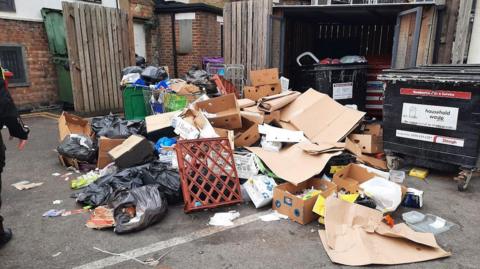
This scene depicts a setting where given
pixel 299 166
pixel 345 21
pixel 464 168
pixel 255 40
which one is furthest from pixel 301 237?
pixel 345 21

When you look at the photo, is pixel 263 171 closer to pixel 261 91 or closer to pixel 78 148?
pixel 261 91

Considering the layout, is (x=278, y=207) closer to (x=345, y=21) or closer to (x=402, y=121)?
(x=402, y=121)

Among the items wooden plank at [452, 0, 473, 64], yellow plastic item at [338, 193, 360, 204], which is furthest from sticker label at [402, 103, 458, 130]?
wooden plank at [452, 0, 473, 64]

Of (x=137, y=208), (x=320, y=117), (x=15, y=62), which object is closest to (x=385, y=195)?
(x=320, y=117)

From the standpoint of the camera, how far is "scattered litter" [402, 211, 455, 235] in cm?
319

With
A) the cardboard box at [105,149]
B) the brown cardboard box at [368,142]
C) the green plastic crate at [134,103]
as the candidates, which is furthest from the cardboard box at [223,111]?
the green plastic crate at [134,103]

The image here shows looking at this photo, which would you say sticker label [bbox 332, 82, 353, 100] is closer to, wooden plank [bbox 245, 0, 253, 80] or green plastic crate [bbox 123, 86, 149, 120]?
wooden plank [bbox 245, 0, 253, 80]

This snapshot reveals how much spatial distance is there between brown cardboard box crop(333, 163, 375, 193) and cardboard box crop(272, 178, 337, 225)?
0.14 meters

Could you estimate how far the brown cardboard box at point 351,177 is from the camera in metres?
3.68

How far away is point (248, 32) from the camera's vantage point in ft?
22.5

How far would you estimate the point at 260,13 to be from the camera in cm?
662

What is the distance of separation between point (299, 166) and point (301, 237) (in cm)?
108

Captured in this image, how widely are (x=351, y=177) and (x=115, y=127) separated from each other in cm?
350

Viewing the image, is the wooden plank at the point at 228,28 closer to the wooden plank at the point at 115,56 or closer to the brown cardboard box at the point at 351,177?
the wooden plank at the point at 115,56
